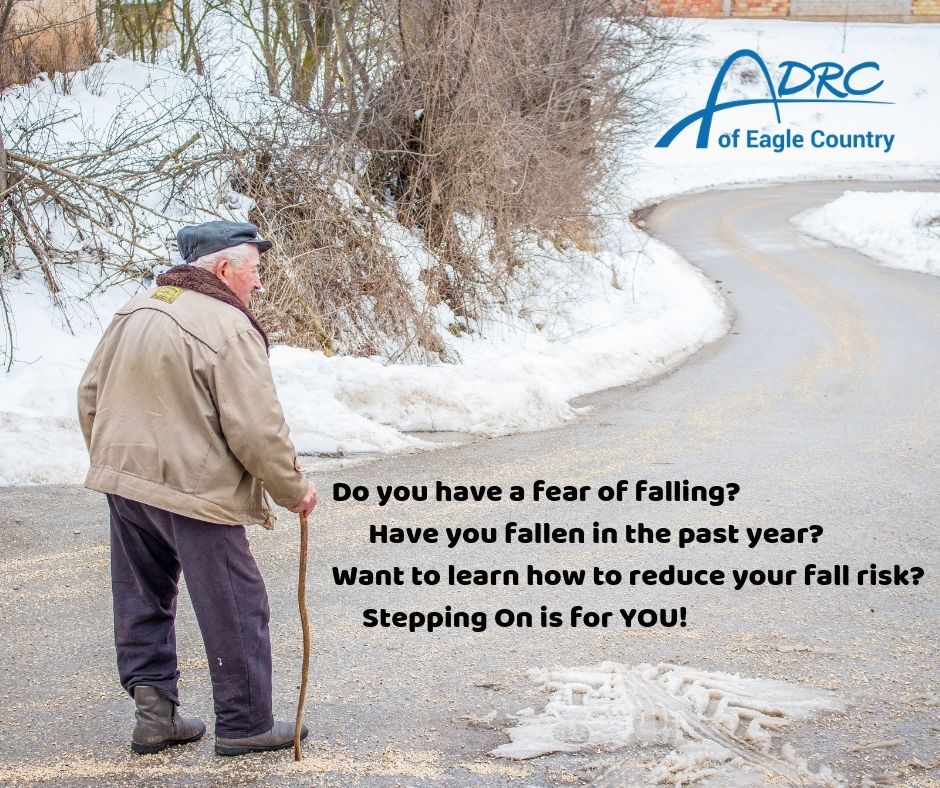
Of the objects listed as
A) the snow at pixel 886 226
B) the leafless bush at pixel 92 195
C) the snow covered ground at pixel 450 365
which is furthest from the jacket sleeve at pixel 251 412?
the snow at pixel 886 226

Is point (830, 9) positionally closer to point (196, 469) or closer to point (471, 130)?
point (471, 130)

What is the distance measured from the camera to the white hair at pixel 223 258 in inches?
143

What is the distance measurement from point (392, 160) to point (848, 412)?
7132mm

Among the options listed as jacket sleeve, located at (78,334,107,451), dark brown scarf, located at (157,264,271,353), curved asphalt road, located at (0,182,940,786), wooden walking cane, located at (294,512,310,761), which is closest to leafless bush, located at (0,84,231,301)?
curved asphalt road, located at (0,182,940,786)

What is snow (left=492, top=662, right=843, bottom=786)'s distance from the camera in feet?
12.1

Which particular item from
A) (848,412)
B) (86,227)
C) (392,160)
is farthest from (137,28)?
(848,412)

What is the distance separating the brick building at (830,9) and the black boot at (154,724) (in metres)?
63.8

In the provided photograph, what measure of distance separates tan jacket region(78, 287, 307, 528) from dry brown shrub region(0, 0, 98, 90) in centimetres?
1232

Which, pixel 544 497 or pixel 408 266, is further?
pixel 408 266

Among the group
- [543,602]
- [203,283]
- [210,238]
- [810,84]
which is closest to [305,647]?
[203,283]

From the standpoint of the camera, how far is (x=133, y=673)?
3736 mm

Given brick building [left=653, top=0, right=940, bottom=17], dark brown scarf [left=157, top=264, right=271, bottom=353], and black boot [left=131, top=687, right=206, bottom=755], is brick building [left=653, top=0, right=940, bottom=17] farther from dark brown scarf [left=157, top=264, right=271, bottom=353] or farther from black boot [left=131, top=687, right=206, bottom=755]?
black boot [left=131, top=687, right=206, bottom=755]

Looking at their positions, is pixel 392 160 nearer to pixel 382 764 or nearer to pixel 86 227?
pixel 86 227

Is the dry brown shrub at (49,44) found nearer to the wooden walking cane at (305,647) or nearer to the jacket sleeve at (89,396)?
the jacket sleeve at (89,396)
